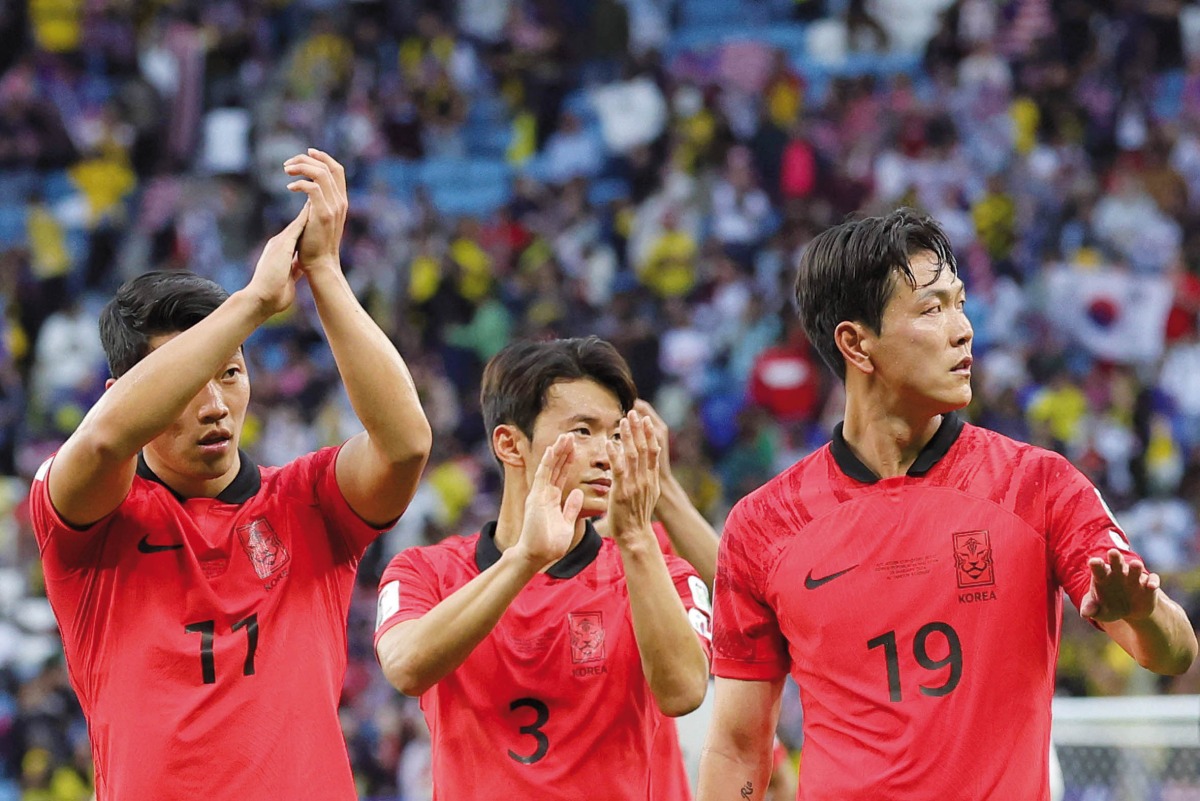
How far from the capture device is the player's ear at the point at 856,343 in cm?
388

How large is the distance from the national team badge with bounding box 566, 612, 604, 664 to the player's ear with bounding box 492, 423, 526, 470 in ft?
1.50

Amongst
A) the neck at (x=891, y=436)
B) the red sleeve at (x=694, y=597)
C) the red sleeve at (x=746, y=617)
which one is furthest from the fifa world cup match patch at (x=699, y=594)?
the neck at (x=891, y=436)

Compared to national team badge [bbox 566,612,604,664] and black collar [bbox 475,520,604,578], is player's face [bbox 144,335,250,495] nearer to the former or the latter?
black collar [bbox 475,520,604,578]

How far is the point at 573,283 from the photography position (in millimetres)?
14602

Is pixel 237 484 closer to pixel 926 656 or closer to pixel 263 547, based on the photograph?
pixel 263 547

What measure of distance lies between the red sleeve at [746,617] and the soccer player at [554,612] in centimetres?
13

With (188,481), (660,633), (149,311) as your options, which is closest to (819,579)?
(660,633)

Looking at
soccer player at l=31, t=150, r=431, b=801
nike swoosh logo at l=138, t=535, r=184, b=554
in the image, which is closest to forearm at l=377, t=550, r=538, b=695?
soccer player at l=31, t=150, r=431, b=801

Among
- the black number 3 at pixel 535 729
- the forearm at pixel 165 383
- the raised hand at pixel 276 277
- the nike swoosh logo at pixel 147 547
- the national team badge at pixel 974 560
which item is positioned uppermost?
the raised hand at pixel 276 277

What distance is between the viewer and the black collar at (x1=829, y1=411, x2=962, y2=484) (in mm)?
3811

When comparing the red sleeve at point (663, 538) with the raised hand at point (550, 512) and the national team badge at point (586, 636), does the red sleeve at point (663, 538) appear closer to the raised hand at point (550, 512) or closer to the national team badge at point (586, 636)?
the national team badge at point (586, 636)

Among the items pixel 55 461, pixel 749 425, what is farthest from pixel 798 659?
pixel 749 425

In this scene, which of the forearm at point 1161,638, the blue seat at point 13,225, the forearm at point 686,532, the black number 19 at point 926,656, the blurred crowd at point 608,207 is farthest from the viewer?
the blue seat at point 13,225

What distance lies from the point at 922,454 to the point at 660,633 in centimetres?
73
